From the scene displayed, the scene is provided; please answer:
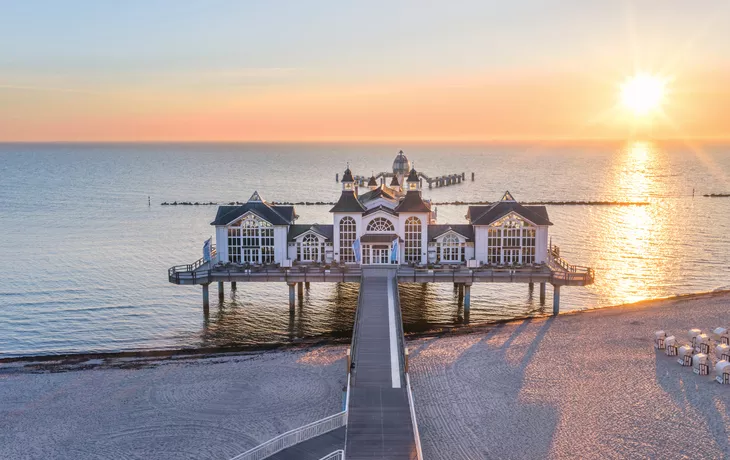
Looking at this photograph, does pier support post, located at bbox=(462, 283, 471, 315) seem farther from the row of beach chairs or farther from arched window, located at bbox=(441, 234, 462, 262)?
the row of beach chairs

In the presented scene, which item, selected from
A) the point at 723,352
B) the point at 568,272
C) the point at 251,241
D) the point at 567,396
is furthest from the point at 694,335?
the point at 251,241

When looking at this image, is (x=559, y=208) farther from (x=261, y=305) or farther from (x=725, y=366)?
(x=725, y=366)

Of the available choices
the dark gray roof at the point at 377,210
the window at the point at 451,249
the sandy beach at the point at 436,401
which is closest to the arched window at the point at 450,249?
the window at the point at 451,249

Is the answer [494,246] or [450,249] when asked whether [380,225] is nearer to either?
[450,249]

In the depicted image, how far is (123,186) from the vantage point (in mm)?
153375

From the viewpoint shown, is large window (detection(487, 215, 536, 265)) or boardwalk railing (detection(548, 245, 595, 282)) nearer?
Answer: boardwalk railing (detection(548, 245, 595, 282))

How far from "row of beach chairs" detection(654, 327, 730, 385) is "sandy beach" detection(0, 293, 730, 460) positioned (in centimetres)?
60

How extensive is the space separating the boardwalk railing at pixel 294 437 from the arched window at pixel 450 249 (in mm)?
25825

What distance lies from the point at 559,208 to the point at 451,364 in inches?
3079

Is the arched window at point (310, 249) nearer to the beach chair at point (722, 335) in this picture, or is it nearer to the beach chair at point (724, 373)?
the beach chair at point (722, 335)

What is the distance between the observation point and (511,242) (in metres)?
51.8

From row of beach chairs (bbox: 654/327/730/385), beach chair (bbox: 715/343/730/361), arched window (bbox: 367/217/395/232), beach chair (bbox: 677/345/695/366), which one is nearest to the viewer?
row of beach chairs (bbox: 654/327/730/385)

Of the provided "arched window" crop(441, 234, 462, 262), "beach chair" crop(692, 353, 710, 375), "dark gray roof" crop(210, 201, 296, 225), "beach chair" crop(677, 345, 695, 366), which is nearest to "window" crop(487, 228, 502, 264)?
"arched window" crop(441, 234, 462, 262)

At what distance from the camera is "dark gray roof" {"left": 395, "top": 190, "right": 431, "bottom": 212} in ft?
168
